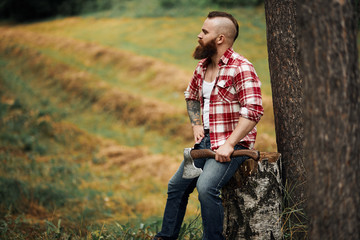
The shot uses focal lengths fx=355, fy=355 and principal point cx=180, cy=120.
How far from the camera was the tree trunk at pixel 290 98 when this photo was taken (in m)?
2.98

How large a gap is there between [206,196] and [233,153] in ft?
1.29

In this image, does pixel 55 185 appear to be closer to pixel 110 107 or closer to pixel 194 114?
pixel 194 114

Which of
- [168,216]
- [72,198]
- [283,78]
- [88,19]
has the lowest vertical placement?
[72,198]

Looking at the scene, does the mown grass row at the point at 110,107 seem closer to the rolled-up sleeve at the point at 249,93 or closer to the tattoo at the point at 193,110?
the tattoo at the point at 193,110

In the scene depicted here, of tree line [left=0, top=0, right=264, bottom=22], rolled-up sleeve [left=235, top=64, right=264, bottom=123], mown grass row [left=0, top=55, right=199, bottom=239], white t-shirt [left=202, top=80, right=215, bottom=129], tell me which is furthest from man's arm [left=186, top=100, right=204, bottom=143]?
tree line [left=0, top=0, right=264, bottom=22]

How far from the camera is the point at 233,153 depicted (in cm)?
275

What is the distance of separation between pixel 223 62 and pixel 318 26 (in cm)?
101

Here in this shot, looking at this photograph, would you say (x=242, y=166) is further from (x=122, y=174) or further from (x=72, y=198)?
(x=122, y=174)

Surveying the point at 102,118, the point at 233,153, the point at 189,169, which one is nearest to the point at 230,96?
the point at 233,153

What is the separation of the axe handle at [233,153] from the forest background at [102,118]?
830 millimetres

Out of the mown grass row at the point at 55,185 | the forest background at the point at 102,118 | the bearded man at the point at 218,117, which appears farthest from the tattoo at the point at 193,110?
the mown grass row at the point at 55,185

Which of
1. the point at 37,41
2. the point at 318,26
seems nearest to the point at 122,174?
the point at 318,26

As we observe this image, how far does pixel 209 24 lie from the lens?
9.55 ft

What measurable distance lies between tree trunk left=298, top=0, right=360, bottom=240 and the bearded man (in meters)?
0.70
